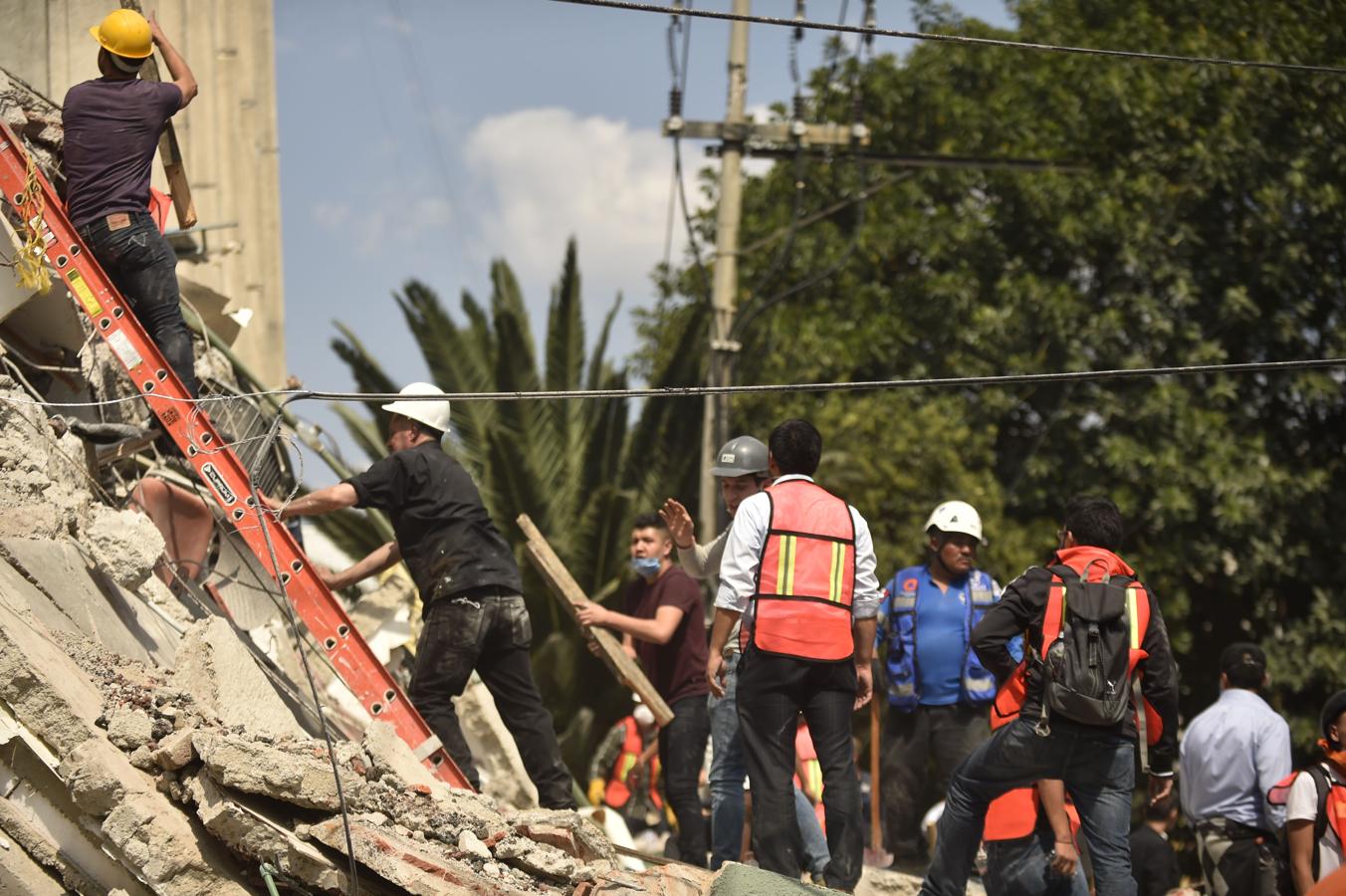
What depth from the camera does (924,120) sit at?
18.4 meters

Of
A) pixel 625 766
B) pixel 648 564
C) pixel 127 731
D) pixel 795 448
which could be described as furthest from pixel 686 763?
pixel 127 731

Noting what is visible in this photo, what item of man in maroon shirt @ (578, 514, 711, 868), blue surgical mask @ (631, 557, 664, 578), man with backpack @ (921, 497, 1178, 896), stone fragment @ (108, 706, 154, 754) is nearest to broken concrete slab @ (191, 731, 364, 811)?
stone fragment @ (108, 706, 154, 754)

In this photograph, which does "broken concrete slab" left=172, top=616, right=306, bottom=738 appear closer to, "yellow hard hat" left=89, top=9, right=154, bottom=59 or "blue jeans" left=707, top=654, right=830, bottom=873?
"blue jeans" left=707, top=654, right=830, bottom=873

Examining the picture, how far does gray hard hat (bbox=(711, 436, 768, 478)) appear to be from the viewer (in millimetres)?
6473

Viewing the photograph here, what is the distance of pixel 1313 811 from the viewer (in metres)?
6.21

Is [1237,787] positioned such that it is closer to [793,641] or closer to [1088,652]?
[1088,652]

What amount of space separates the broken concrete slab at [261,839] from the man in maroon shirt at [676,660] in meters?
2.59

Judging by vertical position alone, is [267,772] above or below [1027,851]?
above

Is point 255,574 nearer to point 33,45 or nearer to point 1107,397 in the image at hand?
point 33,45

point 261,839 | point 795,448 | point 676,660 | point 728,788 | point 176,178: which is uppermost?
point 176,178

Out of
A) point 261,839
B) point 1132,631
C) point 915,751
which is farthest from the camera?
point 915,751

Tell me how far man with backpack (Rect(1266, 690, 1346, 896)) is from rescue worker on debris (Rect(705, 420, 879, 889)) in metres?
1.86

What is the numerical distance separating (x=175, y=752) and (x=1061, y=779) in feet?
10.2

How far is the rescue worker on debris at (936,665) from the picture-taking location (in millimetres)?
7309
